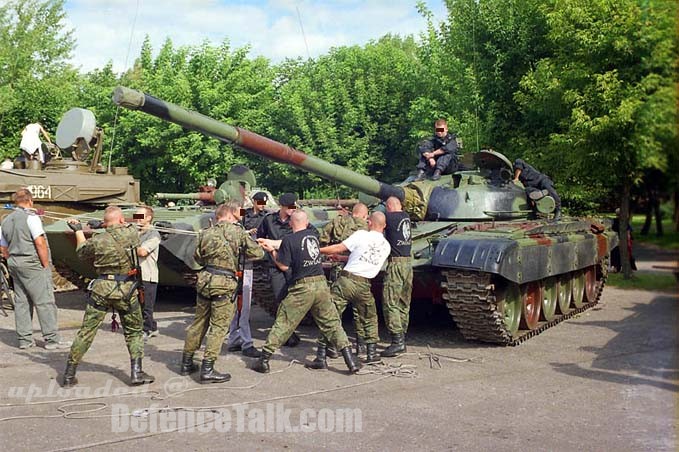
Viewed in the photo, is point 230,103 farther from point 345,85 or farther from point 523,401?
point 523,401

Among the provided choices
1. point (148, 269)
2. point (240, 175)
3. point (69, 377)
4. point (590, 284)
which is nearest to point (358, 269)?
point (69, 377)

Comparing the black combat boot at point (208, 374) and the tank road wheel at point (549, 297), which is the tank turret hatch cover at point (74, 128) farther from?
the tank road wheel at point (549, 297)

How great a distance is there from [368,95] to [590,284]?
45.5ft

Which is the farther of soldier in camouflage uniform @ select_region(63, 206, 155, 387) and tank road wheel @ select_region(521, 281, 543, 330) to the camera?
tank road wheel @ select_region(521, 281, 543, 330)

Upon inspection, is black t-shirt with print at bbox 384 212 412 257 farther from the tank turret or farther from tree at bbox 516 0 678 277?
tree at bbox 516 0 678 277

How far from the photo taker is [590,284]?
1253cm

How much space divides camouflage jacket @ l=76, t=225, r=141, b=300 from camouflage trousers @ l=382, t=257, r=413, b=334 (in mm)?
2712

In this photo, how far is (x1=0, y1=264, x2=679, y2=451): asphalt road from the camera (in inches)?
207

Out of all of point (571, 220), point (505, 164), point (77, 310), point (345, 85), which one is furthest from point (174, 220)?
point (345, 85)

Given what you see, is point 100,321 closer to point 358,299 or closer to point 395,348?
point 358,299

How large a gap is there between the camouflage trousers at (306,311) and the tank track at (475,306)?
1602 millimetres

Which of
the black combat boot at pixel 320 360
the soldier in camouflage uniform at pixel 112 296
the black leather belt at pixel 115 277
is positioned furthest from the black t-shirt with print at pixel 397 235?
the black leather belt at pixel 115 277

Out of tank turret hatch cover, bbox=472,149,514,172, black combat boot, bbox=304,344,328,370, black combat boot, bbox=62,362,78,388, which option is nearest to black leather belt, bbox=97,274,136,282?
black combat boot, bbox=62,362,78,388

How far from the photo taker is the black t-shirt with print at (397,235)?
8.20 metres
